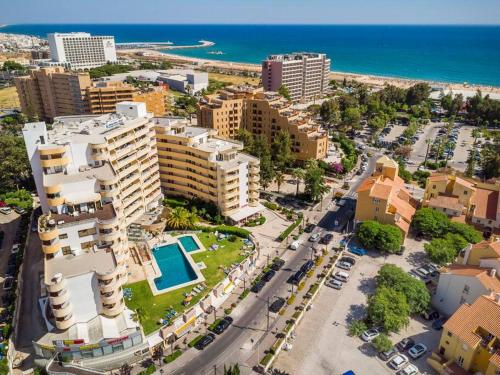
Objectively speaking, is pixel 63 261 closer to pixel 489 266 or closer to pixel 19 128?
pixel 489 266

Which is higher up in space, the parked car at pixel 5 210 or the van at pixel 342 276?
the parked car at pixel 5 210

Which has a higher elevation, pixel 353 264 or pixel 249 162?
pixel 249 162

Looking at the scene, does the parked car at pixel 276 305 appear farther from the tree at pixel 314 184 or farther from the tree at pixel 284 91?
the tree at pixel 284 91

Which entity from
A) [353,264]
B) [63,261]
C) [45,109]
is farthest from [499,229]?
[45,109]

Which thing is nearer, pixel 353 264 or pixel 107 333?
pixel 107 333

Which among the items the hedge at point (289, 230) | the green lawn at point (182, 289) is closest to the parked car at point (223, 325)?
the green lawn at point (182, 289)

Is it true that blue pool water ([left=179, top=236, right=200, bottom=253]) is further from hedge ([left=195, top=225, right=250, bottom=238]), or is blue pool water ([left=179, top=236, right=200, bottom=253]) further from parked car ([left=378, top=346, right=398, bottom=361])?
parked car ([left=378, top=346, right=398, bottom=361])
